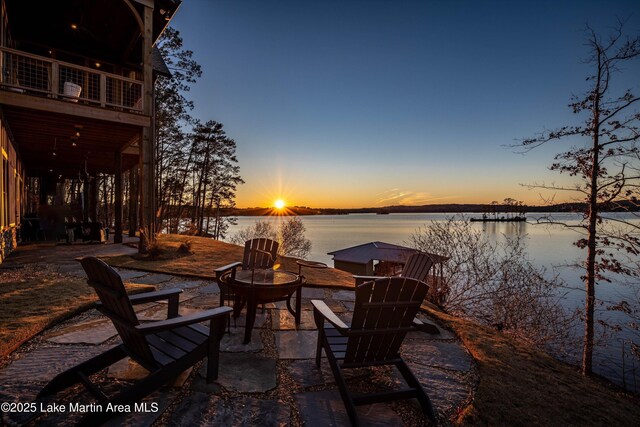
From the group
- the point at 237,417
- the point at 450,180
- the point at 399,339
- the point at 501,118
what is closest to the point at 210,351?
the point at 237,417

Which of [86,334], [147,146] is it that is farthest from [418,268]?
[147,146]

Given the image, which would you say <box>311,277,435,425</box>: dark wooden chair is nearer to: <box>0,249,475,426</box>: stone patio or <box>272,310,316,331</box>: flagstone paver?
<box>0,249,475,426</box>: stone patio

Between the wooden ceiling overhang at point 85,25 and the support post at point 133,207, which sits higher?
the wooden ceiling overhang at point 85,25

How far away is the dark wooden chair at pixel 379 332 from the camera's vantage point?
1987mm

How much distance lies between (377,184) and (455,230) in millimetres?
21223

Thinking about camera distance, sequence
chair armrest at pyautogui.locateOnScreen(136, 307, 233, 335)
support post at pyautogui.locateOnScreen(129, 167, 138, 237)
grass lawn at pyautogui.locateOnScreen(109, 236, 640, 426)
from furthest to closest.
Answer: support post at pyautogui.locateOnScreen(129, 167, 138, 237)
grass lawn at pyautogui.locateOnScreen(109, 236, 640, 426)
chair armrest at pyautogui.locateOnScreen(136, 307, 233, 335)

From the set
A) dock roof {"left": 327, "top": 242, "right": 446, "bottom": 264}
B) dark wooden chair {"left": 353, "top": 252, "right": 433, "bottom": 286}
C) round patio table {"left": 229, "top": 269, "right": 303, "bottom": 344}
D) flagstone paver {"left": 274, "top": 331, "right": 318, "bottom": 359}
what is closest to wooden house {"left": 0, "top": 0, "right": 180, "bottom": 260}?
round patio table {"left": 229, "top": 269, "right": 303, "bottom": 344}

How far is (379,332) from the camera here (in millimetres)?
2078

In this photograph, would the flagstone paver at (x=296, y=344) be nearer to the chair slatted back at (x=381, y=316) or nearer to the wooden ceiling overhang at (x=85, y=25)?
the chair slatted back at (x=381, y=316)

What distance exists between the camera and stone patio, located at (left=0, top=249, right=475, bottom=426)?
1.87 metres

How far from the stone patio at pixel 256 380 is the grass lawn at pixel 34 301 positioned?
11 cm

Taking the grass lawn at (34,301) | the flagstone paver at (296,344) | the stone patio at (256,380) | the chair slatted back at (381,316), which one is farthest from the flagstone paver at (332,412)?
the grass lawn at (34,301)

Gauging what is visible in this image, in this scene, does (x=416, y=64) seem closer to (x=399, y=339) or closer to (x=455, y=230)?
(x=455, y=230)

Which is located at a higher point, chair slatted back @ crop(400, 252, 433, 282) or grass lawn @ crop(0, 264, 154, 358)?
chair slatted back @ crop(400, 252, 433, 282)
